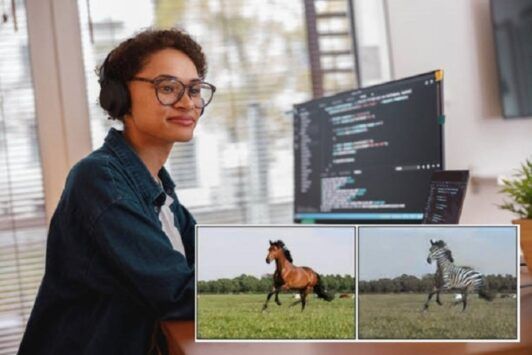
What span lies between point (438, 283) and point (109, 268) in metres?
0.47

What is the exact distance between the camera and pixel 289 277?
2.19ft

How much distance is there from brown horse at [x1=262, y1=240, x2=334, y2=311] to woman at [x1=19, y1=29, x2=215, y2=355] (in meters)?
0.17

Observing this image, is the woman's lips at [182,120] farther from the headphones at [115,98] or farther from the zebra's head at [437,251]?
the zebra's head at [437,251]

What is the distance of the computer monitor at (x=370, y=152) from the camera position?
4.47ft

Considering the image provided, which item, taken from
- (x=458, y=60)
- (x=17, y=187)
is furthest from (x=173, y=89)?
(x=458, y=60)

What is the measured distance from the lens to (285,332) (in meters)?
0.67

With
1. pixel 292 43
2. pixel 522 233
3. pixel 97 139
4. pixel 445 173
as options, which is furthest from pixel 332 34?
pixel 522 233

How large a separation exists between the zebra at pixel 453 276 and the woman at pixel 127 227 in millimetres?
309

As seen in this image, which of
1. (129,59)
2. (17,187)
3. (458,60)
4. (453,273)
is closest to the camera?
(453,273)

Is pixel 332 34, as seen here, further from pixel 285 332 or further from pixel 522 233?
pixel 285 332

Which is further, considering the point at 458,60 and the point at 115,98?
the point at 458,60

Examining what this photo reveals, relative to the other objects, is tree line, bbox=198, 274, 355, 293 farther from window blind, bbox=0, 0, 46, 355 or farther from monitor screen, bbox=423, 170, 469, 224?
window blind, bbox=0, 0, 46, 355

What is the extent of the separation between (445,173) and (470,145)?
155cm

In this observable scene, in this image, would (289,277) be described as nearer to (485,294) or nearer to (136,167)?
(485,294)
